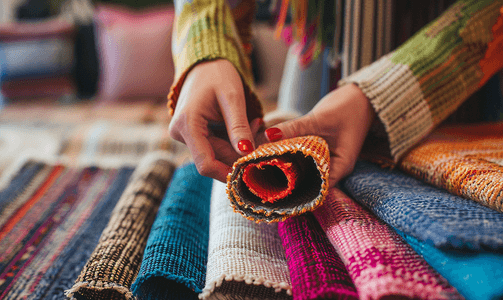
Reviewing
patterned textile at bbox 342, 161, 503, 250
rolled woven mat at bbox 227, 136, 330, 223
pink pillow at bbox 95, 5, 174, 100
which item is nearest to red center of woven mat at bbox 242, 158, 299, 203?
rolled woven mat at bbox 227, 136, 330, 223

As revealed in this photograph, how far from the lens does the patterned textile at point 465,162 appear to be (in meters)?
0.37

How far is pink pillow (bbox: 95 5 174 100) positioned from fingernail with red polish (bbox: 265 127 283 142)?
1.19m

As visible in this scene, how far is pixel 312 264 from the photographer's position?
1.14 ft

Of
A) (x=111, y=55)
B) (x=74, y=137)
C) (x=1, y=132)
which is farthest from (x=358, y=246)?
(x=111, y=55)

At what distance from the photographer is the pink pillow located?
1.50 meters

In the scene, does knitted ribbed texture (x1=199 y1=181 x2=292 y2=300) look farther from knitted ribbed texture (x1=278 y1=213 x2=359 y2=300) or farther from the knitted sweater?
the knitted sweater

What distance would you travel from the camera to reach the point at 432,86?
0.51 metres

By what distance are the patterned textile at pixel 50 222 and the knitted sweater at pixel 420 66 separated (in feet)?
0.98

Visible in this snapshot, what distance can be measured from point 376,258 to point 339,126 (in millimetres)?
214

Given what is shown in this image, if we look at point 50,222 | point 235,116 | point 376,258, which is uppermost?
point 235,116

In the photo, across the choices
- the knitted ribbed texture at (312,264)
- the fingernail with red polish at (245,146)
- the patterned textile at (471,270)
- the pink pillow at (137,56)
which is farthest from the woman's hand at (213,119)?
the pink pillow at (137,56)


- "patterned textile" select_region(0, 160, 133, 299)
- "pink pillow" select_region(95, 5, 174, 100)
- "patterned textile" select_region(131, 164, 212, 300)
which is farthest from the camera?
"pink pillow" select_region(95, 5, 174, 100)

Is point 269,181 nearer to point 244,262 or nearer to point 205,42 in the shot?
point 244,262

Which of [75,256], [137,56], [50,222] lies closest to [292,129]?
[75,256]
